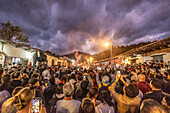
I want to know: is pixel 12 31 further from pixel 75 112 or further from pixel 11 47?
pixel 75 112

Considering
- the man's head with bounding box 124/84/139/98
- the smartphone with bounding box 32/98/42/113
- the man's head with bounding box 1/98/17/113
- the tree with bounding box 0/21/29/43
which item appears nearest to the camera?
the smartphone with bounding box 32/98/42/113

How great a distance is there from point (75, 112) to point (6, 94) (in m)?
2.18

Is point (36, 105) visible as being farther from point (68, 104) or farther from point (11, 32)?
point (11, 32)

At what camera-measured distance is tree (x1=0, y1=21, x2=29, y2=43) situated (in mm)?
13195

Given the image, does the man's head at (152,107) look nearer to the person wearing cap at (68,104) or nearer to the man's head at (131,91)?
the man's head at (131,91)

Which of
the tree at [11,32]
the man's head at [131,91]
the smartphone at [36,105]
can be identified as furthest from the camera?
the tree at [11,32]

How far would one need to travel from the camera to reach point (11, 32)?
13.8 meters

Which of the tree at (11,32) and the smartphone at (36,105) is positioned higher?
the tree at (11,32)

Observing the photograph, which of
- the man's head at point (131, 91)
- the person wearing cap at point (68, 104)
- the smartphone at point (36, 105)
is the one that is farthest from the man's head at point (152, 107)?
the smartphone at point (36, 105)

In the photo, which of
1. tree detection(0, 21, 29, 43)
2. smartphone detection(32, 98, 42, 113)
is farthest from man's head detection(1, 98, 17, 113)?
tree detection(0, 21, 29, 43)

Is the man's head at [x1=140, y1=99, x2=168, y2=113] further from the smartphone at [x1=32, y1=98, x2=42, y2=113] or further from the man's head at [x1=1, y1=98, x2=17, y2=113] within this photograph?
the man's head at [x1=1, y1=98, x2=17, y2=113]

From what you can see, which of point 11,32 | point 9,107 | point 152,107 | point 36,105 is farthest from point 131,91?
point 11,32

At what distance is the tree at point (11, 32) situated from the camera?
13195 millimetres

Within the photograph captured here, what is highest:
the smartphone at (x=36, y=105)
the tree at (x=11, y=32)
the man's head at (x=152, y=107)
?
the tree at (x=11, y=32)
